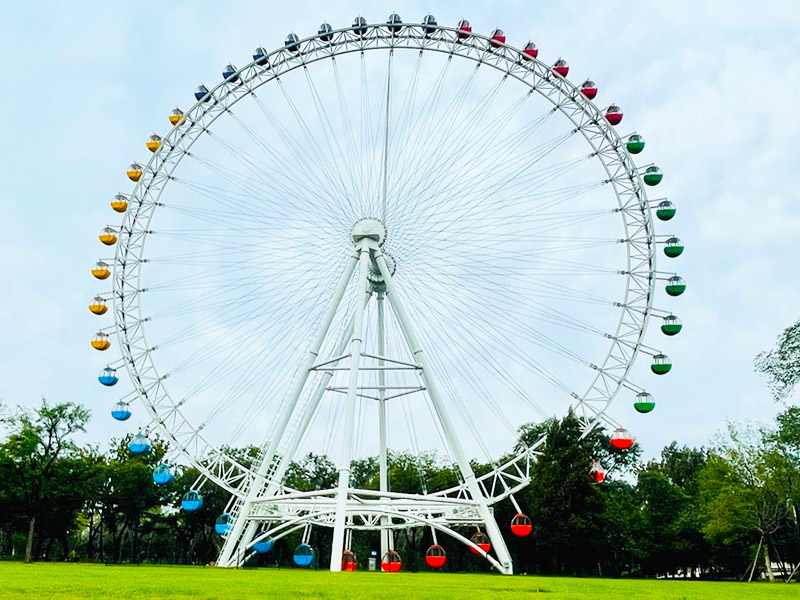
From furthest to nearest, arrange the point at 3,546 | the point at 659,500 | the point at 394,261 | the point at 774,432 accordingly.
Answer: the point at 3,546 < the point at 659,500 < the point at 774,432 < the point at 394,261

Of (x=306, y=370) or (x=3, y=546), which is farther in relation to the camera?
(x=3, y=546)

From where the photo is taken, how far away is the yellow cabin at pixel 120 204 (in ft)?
132

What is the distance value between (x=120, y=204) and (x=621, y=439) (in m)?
26.7

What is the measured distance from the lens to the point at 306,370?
3488 centimetres

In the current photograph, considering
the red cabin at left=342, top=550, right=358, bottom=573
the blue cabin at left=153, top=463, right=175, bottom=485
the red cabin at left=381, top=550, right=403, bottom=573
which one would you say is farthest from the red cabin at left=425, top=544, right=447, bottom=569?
the blue cabin at left=153, top=463, right=175, bottom=485

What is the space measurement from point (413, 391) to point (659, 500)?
42.7m

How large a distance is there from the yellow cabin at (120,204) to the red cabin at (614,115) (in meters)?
→ 24.1

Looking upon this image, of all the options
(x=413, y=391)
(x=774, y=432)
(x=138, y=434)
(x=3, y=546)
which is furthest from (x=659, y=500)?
(x=3, y=546)

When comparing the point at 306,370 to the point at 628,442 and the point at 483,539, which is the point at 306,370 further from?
the point at 628,442

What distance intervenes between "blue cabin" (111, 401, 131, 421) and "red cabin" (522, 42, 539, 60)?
84.3 ft

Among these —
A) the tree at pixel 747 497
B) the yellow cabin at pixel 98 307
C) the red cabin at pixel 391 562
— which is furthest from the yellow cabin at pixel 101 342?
the tree at pixel 747 497

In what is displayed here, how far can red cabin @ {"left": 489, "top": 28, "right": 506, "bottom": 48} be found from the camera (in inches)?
1540

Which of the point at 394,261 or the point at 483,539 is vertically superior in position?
the point at 394,261

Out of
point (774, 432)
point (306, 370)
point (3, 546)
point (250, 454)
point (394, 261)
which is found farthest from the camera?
point (3, 546)
